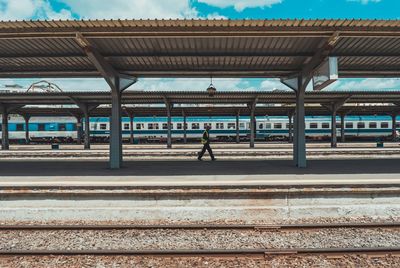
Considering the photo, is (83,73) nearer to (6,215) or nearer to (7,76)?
(7,76)

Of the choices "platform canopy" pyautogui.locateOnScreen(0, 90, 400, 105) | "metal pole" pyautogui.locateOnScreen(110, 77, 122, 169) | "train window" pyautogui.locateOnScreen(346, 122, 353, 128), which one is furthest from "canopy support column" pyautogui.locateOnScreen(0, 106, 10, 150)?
"train window" pyautogui.locateOnScreen(346, 122, 353, 128)

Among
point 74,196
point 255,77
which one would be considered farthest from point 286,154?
point 74,196

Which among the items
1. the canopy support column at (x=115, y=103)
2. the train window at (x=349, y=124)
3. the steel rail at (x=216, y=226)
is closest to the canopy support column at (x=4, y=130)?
the canopy support column at (x=115, y=103)

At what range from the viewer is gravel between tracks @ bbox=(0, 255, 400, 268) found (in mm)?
4605

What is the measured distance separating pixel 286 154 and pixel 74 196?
13.5m

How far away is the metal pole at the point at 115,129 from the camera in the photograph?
36.6 feet

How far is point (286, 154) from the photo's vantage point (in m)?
17.7

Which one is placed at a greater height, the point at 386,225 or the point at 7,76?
the point at 7,76

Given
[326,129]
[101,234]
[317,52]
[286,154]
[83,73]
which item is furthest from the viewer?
[326,129]

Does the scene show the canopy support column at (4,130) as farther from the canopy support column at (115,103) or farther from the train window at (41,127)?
the canopy support column at (115,103)

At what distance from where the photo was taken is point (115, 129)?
11.3 m

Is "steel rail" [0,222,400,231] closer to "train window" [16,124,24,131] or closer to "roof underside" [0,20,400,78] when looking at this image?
"roof underside" [0,20,400,78]

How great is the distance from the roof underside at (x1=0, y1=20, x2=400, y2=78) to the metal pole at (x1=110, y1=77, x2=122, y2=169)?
3.68 ft

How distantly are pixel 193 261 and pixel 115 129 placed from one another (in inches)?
300
